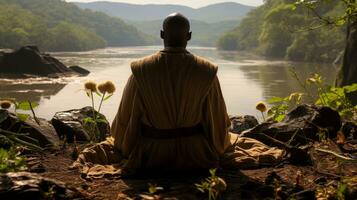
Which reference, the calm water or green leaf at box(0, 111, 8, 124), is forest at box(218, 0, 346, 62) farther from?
green leaf at box(0, 111, 8, 124)

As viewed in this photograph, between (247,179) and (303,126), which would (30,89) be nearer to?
(303,126)

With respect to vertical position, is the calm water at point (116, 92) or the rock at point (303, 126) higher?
the rock at point (303, 126)

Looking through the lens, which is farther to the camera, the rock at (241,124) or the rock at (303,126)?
the rock at (241,124)

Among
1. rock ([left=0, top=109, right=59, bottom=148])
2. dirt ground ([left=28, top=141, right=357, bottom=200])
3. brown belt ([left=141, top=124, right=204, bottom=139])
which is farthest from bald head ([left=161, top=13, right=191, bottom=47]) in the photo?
rock ([left=0, top=109, right=59, bottom=148])

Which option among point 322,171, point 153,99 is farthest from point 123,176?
point 322,171

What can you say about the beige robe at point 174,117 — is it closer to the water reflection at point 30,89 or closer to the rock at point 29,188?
the rock at point 29,188

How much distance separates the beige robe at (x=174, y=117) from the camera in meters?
4.09

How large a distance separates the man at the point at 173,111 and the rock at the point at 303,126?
3.37 feet

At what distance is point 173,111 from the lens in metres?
4.12

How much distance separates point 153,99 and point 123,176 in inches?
27.0

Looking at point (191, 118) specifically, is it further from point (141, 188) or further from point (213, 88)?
point (141, 188)

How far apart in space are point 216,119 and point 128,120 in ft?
2.52

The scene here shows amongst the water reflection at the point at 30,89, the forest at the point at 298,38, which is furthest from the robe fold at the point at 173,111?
the forest at the point at 298,38

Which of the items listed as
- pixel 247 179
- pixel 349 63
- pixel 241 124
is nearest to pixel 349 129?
pixel 241 124
